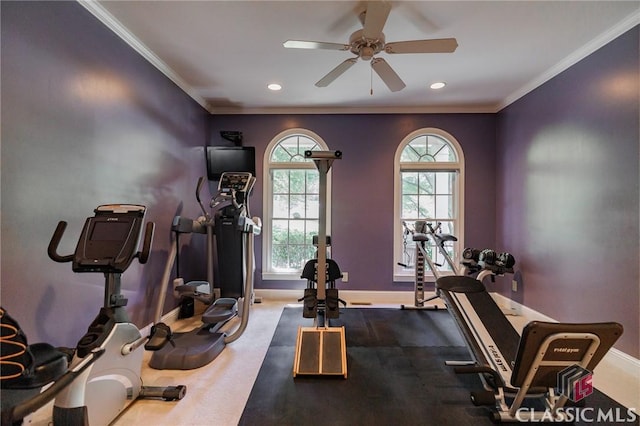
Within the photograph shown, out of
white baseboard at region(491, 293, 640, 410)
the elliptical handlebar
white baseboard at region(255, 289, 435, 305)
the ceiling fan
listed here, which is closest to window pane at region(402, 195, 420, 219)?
white baseboard at region(255, 289, 435, 305)

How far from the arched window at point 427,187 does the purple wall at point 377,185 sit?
0.33 feet

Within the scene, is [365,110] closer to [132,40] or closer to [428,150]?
[428,150]

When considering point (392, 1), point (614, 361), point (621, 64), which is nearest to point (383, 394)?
point (614, 361)

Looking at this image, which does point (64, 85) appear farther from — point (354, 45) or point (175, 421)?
point (175, 421)

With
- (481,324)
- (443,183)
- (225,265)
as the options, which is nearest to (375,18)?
(481,324)

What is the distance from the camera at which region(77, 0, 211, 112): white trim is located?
2098mm

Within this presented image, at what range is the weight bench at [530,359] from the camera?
1.35 m

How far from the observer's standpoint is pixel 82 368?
1311 millimetres

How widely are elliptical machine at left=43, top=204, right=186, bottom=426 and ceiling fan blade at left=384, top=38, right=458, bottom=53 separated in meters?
2.09

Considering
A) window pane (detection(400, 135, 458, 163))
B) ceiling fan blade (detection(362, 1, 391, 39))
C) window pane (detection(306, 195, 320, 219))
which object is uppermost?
ceiling fan blade (detection(362, 1, 391, 39))

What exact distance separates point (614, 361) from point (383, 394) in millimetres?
2082

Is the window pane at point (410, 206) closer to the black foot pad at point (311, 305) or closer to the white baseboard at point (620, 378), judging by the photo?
the black foot pad at point (311, 305)

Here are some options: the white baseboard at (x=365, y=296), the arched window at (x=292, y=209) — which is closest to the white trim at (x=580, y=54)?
the arched window at (x=292, y=209)

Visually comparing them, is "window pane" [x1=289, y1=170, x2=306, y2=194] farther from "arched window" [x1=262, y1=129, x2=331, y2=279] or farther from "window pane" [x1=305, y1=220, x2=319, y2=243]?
"window pane" [x1=305, y1=220, x2=319, y2=243]
